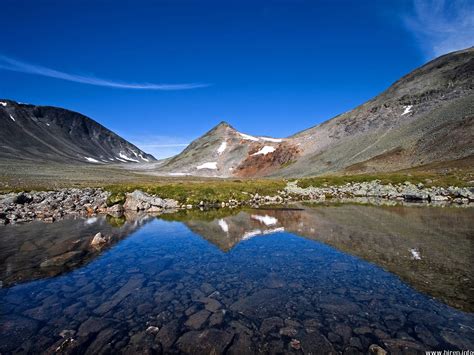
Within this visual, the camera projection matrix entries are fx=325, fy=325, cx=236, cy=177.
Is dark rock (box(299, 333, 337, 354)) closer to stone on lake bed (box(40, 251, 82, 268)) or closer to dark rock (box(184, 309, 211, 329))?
dark rock (box(184, 309, 211, 329))

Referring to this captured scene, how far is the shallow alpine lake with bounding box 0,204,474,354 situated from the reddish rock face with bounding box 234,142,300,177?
365 ft

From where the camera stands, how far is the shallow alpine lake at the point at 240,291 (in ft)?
28.6

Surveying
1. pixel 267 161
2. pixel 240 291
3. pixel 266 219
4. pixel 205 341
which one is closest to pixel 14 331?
pixel 205 341

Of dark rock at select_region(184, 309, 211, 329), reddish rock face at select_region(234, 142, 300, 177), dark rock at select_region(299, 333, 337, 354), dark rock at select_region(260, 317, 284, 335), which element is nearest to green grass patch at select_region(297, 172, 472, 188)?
dark rock at select_region(260, 317, 284, 335)

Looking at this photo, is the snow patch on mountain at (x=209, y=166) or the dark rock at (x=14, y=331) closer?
the dark rock at (x=14, y=331)

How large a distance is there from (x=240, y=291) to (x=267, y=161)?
13291 cm

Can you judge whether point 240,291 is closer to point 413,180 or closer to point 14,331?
point 14,331

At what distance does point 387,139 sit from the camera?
10031cm

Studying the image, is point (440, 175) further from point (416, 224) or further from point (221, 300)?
point (221, 300)

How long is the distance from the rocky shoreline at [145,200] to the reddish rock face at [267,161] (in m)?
80.6

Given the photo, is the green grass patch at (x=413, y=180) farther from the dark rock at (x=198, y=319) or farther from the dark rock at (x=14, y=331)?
the dark rock at (x=14, y=331)

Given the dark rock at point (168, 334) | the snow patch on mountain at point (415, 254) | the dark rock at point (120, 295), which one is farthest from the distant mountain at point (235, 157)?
the dark rock at point (168, 334)

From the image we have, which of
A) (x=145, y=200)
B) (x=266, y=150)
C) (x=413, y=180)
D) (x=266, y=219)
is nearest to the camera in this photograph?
(x=266, y=219)

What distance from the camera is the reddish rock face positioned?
13425 cm
